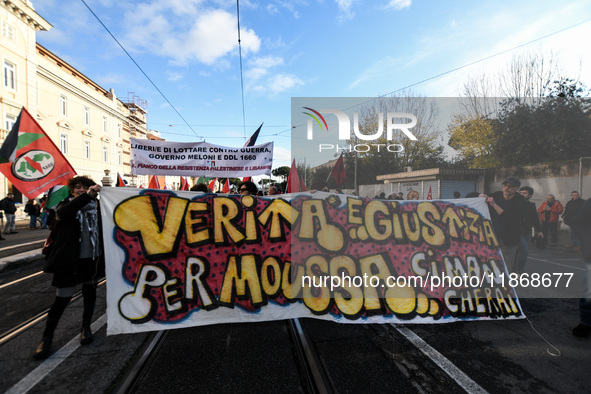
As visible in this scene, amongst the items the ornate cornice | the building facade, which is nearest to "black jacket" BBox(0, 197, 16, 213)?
the building facade

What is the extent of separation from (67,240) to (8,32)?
84.9 ft

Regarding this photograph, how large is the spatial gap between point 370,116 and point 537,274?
1070 inches

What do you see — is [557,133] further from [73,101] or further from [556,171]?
[73,101]

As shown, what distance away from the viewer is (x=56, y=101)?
23844 millimetres

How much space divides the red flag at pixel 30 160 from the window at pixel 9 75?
22.0 meters

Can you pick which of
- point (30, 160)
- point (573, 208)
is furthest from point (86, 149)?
point (573, 208)

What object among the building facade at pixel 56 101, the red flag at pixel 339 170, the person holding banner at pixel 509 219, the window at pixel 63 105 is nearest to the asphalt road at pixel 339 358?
the person holding banner at pixel 509 219

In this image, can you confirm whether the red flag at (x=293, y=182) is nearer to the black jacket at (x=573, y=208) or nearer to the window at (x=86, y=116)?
the black jacket at (x=573, y=208)

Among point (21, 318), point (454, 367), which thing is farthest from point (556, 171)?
point (21, 318)

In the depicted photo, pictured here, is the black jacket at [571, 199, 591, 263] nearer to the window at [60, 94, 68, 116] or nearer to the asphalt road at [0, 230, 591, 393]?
the asphalt road at [0, 230, 591, 393]

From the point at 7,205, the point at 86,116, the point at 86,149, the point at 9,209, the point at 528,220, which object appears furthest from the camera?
the point at 86,116

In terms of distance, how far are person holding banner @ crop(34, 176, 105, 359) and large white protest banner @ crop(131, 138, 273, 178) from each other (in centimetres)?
486

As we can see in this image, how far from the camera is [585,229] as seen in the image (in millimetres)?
3680

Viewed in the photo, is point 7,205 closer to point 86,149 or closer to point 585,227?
point 585,227
